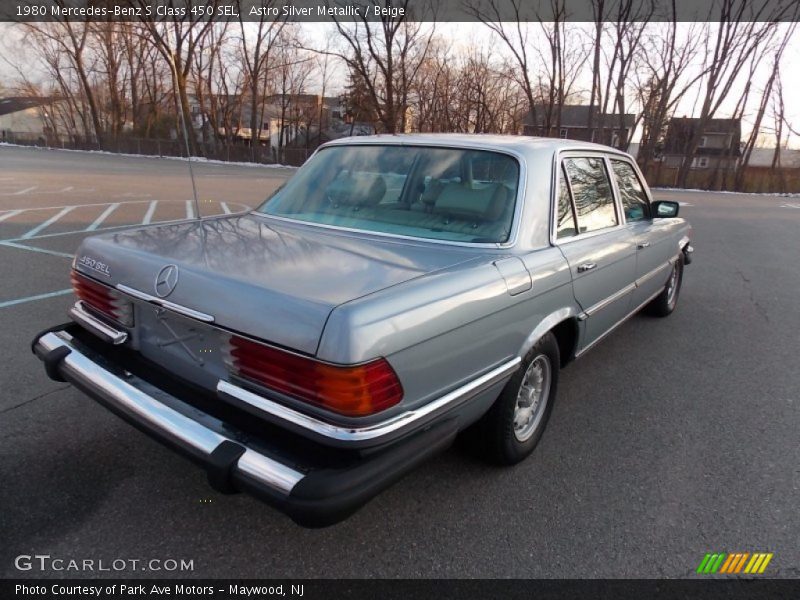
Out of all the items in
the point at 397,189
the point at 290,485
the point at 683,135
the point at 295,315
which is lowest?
the point at 290,485

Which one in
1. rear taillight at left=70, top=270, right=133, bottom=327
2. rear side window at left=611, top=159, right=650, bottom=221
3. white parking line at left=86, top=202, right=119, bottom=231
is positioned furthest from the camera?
white parking line at left=86, top=202, right=119, bottom=231

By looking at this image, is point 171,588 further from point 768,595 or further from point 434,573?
point 768,595

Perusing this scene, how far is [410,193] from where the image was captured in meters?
2.95

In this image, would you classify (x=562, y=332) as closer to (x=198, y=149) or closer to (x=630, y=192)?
(x=630, y=192)

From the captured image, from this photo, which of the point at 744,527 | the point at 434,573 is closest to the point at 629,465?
the point at 744,527

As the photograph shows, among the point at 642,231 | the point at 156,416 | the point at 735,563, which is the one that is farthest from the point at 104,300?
the point at 642,231

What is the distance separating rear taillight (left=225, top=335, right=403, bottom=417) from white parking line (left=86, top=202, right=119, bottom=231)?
27.1ft

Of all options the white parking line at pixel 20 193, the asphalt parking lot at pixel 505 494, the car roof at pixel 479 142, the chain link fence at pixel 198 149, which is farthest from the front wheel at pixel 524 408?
the chain link fence at pixel 198 149

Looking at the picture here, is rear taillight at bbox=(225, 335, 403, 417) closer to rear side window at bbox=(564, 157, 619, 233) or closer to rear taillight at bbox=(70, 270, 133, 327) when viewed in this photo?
rear taillight at bbox=(70, 270, 133, 327)

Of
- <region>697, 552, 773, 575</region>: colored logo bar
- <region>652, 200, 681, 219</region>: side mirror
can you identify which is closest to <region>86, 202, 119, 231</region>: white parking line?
<region>652, 200, 681, 219</region>: side mirror

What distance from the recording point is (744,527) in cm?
240

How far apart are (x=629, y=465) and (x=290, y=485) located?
2031mm

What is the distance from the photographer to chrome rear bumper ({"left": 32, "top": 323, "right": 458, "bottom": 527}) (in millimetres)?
1666

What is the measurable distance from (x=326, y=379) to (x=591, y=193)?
2407 mm
